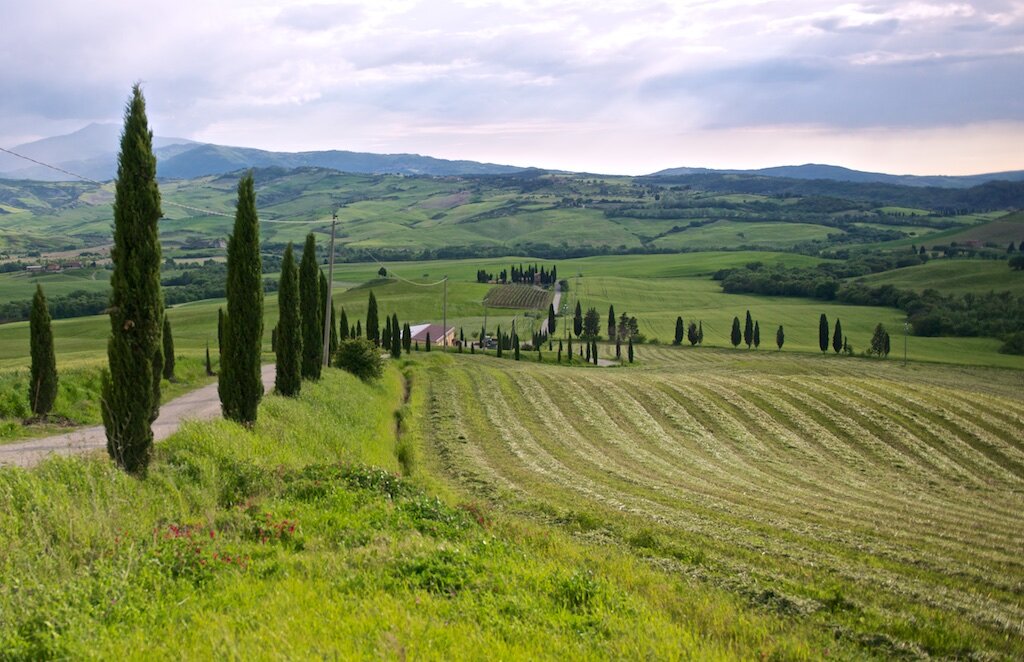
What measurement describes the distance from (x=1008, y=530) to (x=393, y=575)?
16.2 meters

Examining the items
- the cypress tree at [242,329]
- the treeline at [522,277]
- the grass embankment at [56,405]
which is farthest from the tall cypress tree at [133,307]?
the treeline at [522,277]

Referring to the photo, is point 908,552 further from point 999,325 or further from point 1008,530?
point 999,325

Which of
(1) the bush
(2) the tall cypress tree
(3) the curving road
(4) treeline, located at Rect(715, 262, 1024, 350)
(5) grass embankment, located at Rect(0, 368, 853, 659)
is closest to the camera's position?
(5) grass embankment, located at Rect(0, 368, 853, 659)

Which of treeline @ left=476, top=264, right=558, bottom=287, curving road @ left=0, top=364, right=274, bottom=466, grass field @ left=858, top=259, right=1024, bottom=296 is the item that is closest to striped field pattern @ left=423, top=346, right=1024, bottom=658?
curving road @ left=0, top=364, right=274, bottom=466

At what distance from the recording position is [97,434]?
21.0 meters

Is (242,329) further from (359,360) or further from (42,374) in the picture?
(359,360)

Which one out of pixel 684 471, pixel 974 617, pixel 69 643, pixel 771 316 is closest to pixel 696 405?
pixel 684 471

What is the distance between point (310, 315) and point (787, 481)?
19.2 m

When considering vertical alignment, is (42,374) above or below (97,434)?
above

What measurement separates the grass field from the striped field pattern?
110m

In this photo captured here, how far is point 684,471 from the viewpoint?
25.1m

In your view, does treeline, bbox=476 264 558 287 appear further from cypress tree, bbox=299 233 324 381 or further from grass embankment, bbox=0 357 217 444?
grass embankment, bbox=0 357 217 444

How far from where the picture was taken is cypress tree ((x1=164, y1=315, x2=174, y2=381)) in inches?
1350

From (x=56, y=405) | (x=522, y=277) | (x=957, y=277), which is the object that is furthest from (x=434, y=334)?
(x=957, y=277)
